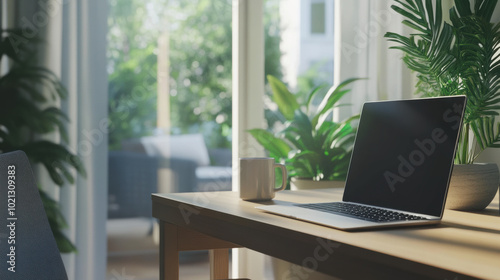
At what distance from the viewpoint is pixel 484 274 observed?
2.24ft

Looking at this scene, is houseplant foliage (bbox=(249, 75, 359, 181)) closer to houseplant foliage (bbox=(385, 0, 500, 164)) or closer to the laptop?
houseplant foliage (bbox=(385, 0, 500, 164))

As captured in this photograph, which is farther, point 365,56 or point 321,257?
point 365,56

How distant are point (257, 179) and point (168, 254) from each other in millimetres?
336

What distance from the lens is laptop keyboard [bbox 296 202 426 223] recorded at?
1.09m

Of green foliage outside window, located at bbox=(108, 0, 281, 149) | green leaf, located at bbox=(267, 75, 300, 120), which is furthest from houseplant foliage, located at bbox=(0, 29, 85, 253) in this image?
green leaf, located at bbox=(267, 75, 300, 120)

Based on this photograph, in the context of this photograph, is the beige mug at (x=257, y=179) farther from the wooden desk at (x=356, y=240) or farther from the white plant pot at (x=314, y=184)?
the white plant pot at (x=314, y=184)

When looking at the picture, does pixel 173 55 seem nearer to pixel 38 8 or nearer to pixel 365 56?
pixel 38 8

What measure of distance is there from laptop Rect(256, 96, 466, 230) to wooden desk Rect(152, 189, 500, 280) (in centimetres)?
5

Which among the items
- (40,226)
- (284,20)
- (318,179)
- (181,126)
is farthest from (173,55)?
(40,226)

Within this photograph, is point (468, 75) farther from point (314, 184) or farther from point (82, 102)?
point (82, 102)

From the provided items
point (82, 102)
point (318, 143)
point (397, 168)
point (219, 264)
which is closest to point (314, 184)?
point (318, 143)

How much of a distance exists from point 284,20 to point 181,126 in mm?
779

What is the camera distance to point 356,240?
90 centimetres

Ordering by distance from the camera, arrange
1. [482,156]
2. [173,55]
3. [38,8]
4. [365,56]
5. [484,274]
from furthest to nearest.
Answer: [173,55] → [365,56] → [38,8] → [482,156] → [484,274]
